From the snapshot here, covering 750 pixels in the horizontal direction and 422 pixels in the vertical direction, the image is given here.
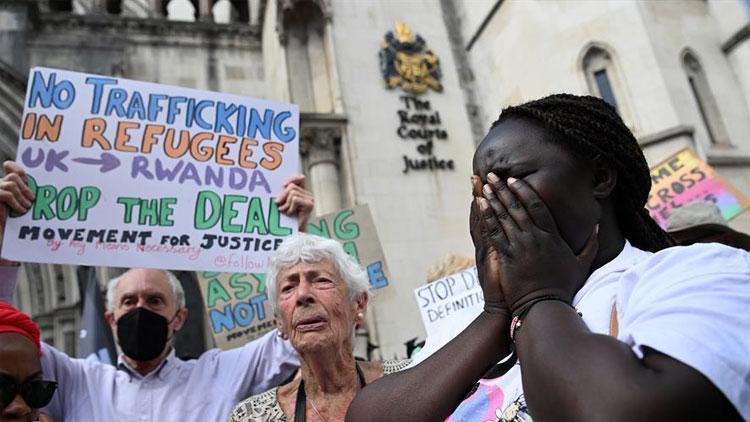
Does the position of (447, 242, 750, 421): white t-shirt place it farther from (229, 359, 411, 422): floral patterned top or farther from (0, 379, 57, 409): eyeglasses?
(0, 379, 57, 409): eyeglasses

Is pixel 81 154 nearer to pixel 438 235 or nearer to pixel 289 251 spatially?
pixel 289 251

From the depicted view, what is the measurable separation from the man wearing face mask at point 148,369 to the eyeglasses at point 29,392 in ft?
1.82

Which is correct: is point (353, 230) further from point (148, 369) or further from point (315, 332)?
point (315, 332)

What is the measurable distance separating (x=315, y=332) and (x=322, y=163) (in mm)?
6928

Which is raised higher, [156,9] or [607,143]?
[156,9]

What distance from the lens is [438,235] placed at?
8.85 metres

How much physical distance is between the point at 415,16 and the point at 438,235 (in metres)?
4.38

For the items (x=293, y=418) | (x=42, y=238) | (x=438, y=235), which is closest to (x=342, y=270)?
(x=293, y=418)

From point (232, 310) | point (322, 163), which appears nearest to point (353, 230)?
point (232, 310)

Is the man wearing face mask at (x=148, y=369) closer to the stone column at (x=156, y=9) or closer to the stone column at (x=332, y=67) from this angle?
the stone column at (x=332, y=67)

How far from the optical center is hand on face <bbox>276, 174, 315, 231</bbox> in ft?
9.89

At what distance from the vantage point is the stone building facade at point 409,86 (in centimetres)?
849

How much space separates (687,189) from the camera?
6012mm

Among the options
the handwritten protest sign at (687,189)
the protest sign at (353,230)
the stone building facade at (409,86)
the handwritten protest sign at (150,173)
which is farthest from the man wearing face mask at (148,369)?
the stone building facade at (409,86)
